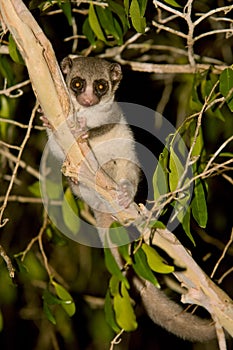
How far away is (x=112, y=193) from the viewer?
2365mm

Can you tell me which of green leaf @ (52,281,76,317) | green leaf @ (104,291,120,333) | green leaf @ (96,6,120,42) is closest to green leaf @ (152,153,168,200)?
green leaf @ (104,291,120,333)

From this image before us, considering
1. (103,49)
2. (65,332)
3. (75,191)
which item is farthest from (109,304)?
(65,332)

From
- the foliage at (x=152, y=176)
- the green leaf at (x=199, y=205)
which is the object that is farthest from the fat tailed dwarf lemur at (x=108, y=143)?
the green leaf at (x=199, y=205)

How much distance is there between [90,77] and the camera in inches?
136

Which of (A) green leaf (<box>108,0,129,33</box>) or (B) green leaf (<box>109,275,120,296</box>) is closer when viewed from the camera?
A: (B) green leaf (<box>109,275,120,296</box>)

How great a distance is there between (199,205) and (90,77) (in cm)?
132

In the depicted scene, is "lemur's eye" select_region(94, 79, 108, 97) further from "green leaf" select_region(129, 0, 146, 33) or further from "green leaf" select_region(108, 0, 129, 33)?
"green leaf" select_region(129, 0, 146, 33)

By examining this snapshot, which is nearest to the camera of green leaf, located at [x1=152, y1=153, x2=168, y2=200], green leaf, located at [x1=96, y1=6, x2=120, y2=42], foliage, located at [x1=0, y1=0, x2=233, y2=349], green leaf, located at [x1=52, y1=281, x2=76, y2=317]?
green leaf, located at [x1=152, y1=153, x2=168, y2=200]

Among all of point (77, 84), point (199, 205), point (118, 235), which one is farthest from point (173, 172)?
point (77, 84)

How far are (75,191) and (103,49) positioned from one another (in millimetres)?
1049

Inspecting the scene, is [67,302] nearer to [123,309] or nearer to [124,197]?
[123,309]

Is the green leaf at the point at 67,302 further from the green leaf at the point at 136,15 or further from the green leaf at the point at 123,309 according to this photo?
the green leaf at the point at 136,15

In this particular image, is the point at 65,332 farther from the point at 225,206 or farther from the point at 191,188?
the point at 191,188

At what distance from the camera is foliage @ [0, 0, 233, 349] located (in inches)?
94.3
